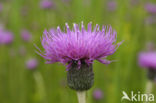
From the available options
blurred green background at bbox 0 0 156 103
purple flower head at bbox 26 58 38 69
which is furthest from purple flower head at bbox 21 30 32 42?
purple flower head at bbox 26 58 38 69

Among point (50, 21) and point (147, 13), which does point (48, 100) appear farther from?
point (147, 13)

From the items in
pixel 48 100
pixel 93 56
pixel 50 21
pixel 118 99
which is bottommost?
pixel 48 100

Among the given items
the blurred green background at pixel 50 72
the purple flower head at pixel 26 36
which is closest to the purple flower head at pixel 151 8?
the blurred green background at pixel 50 72

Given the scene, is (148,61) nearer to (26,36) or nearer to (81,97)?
(81,97)

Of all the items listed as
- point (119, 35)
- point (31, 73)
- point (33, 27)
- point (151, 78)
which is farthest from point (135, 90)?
point (33, 27)

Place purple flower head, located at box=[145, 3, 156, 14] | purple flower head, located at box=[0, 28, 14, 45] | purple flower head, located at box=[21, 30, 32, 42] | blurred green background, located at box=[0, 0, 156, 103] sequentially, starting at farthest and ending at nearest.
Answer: purple flower head, located at box=[145, 3, 156, 14] < purple flower head, located at box=[21, 30, 32, 42] < purple flower head, located at box=[0, 28, 14, 45] < blurred green background, located at box=[0, 0, 156, 103]

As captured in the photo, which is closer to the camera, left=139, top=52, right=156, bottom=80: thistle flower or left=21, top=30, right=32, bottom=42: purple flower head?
→ left=139, top=52, right=156, bottom=80: thistle flower

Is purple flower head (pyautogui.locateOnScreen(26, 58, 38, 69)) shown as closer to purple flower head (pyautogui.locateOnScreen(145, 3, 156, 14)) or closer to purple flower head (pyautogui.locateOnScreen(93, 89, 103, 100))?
purple flower head (pyautogui.locateOnScreen(93, 89, 103, 100))

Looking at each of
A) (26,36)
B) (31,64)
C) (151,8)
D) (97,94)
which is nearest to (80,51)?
(97,94)

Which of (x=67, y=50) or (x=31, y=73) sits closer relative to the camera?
(x=67, y=50)

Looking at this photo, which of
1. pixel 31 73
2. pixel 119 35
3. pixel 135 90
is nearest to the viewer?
pixel 119 35

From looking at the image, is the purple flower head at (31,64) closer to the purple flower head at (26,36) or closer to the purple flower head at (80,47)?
the purple flower head at (26,36)
